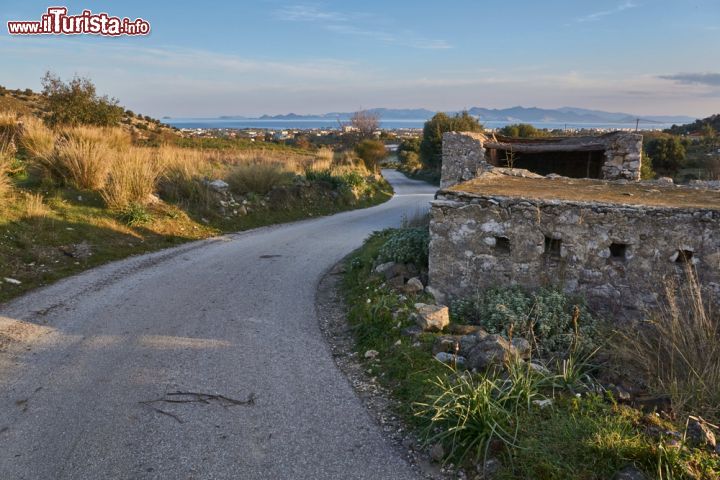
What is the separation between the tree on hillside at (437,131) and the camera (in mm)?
31969

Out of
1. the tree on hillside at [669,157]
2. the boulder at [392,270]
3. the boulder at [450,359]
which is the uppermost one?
the tree on hillside at [669,157]

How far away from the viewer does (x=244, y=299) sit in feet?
26.6

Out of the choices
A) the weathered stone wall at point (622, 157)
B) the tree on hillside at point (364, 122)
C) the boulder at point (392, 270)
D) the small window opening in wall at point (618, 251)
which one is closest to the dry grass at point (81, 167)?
the boulder at point (392, 270)

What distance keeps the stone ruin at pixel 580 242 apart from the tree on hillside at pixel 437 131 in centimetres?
2522

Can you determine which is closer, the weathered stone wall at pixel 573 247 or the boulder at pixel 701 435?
the boulder at pixel 701 435

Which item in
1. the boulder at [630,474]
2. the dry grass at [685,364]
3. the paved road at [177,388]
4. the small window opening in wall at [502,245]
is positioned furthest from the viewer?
the small window opening in wall at [502,245]

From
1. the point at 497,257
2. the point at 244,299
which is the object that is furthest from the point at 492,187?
the point at 244,299

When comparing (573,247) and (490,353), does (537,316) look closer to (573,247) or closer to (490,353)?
(573,247)

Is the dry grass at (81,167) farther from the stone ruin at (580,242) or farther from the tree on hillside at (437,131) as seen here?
the tree on hillside at (437,131)

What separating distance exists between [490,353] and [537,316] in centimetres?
141

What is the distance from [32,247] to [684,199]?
11.5 m

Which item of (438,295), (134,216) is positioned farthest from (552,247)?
(134,216)

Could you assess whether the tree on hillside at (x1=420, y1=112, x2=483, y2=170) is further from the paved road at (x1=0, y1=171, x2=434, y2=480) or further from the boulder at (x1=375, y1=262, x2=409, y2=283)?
the paved road at (x1=0, y1=171, x2=434, y2=480)

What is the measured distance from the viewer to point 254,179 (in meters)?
17.5
